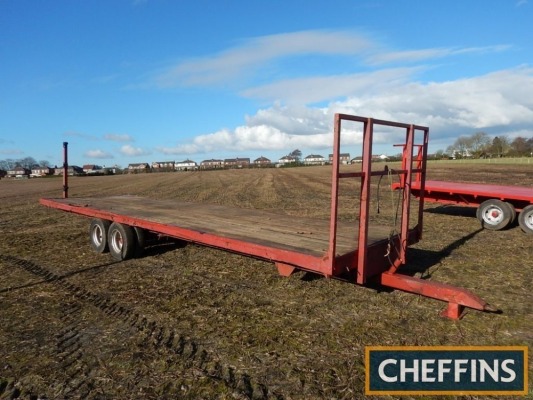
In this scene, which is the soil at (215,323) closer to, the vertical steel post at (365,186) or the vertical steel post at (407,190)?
the vertical steel post at (407,190)

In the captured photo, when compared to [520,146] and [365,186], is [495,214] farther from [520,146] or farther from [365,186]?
[520,146]

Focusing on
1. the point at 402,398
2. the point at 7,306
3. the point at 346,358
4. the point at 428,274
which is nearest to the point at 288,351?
the point at 346,358

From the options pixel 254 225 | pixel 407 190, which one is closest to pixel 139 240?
pixel 254 225

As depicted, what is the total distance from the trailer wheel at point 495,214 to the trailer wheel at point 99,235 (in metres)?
8.17

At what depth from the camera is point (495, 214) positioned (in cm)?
898

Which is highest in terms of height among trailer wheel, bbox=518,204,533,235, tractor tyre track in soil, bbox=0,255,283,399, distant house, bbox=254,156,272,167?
distant house, bbox=254,156,272,167

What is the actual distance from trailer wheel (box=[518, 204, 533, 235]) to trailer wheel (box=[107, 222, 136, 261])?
26.2ft

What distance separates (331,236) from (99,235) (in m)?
5.35

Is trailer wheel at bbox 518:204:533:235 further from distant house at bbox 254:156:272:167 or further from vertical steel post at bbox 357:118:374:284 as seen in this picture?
distant house at bbox 254:156:272:167

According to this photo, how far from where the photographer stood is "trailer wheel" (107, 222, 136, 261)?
668 centimetres

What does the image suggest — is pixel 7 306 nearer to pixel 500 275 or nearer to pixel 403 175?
pixel 403 175

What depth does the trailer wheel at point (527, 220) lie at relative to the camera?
839cm

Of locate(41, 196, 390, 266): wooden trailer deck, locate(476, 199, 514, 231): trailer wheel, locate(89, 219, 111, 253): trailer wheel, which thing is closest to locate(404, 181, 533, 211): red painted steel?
locate(476, 199, 514, 231): trailer wheel

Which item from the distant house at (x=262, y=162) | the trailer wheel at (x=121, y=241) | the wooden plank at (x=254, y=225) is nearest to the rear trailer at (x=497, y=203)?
the wooden plank at (x=254, y=225)
